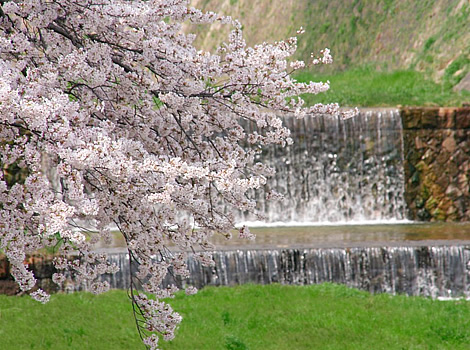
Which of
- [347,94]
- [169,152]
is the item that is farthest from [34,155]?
[347,94]

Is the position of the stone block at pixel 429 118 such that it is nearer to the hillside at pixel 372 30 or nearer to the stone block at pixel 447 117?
the stone block at pixel 447 117

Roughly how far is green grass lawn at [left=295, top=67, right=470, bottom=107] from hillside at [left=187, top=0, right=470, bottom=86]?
491 mm

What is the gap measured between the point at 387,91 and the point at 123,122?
18537 millimetres

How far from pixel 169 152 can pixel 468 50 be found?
63.0 feet

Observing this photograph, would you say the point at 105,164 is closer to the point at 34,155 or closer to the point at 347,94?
the point at 34,155

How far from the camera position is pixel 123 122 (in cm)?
636

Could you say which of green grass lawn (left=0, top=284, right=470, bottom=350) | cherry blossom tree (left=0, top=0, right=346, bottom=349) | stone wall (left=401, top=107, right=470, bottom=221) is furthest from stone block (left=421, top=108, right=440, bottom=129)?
cherry blossom tree (left=0, top=0, right=346, bottom=349)

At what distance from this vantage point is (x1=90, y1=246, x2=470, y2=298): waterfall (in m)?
13.1

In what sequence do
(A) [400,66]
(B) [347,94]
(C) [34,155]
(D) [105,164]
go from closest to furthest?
(D) [105,164] → (C) [34,155] → (B) [347,94] → (A) [400,66]

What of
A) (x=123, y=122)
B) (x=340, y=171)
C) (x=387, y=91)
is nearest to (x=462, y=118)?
(x=340, y=171)

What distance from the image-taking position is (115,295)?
1161 centimetres

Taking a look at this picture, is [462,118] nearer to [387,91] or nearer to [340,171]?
[340,171]

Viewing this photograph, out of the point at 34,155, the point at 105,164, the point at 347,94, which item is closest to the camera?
the point at 105,164

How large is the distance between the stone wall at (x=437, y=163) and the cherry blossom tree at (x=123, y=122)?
12.8 m
